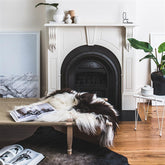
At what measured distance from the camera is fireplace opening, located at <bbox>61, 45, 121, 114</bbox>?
3.46m

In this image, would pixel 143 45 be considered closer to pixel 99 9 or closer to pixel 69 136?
pixel 99 9

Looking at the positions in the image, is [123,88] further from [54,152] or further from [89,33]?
[54,152]

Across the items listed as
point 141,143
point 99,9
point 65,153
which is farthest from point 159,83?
point 99,9

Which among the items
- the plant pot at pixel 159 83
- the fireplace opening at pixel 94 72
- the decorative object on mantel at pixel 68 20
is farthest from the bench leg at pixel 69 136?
the decorative object on mantel at pixel 68 20

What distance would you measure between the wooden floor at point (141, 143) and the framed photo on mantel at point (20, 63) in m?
1.61

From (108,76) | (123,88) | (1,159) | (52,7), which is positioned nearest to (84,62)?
(108,76)

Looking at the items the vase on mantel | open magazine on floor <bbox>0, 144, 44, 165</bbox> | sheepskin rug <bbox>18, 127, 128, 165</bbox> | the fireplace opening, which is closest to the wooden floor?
sheepskin rug <bbox>18, 127, 128, 165</bbox>

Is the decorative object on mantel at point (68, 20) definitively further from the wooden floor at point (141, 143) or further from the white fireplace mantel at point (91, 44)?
the wooden floor at point (141, 143)

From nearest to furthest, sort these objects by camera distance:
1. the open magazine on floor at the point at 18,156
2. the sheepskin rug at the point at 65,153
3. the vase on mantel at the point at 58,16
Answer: the open magazine on floor at the point at 18,156 < the sheepskin rug at the point at 65,153 < the vase on mantel at the point at 58,16

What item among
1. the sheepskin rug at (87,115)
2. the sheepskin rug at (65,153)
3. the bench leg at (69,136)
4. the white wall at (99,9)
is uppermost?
the white wall at (99,9)

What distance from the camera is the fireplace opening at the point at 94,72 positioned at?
11.3 feet

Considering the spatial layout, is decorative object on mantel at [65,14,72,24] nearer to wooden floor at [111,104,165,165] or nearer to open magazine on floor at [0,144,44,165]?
wooden floor at [111,104,165,165]

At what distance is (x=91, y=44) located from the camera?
136 inches

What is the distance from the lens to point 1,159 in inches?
76.4
